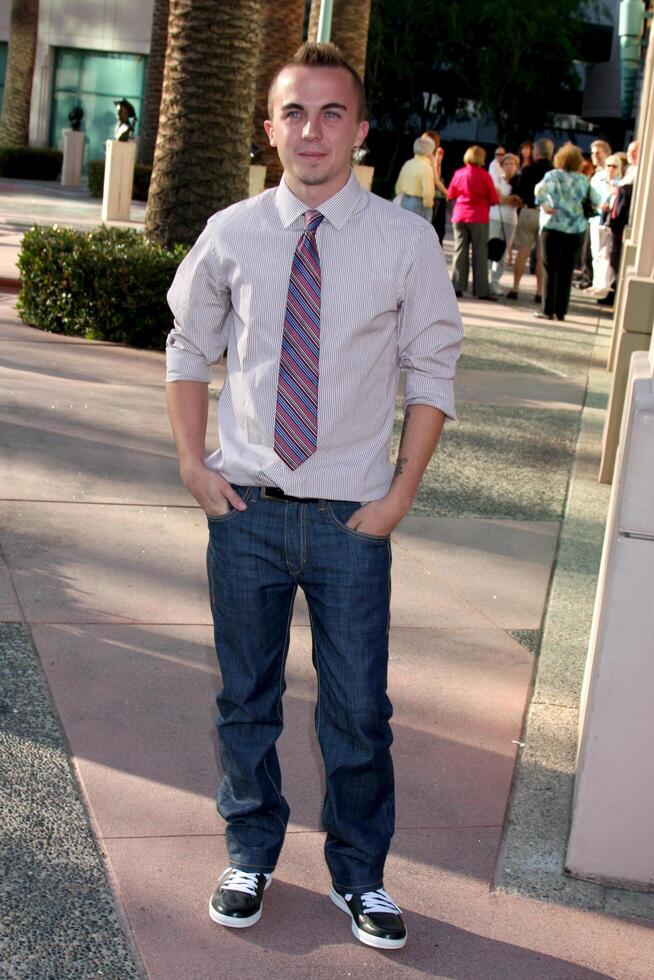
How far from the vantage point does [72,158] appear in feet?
106

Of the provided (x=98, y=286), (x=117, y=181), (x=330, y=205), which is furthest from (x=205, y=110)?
(x=117, y=181)

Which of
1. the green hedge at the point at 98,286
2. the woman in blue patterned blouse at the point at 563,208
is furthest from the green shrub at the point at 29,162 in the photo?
the green hedge at the point at 98,286

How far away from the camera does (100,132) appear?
42.6m

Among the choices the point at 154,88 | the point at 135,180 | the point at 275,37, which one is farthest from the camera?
the point at 135,180

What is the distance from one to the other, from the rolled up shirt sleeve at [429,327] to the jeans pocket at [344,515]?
282 mm

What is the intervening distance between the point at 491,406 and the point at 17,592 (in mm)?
5891

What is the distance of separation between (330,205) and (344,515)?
0.70 meters

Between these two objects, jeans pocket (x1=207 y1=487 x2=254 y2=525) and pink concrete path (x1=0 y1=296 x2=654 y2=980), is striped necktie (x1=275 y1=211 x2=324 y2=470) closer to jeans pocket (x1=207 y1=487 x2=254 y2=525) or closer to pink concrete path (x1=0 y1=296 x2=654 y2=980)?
jeans pocket (x1=207 y1=487 x2=254 y2=525)

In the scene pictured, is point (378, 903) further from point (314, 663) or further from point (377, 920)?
point (314, 663)

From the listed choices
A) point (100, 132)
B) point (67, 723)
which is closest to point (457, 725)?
point (67, 723)

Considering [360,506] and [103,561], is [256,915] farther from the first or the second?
[103,561]

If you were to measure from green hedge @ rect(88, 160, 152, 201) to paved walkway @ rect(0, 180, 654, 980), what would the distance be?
781 inches

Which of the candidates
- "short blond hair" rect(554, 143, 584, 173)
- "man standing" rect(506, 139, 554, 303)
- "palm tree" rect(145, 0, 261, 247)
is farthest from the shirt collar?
"man standing" rect(506, 139, 554, 303)

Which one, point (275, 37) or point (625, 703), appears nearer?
point (625, 703)
